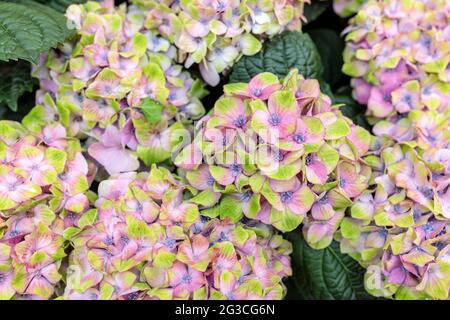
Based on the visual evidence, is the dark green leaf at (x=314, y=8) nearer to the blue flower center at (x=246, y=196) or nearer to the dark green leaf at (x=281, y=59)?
the dark green leaf at (x=281, y=59)

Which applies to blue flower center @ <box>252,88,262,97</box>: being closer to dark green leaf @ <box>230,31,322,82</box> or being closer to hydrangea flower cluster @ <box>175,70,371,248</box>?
hydrangea flower cluster @ <box>175,70,371,248</box>

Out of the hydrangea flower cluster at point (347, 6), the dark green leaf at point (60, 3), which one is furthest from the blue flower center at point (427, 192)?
the dark green leaf at point (60, 3)

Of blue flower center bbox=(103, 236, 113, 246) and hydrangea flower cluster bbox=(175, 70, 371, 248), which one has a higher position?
hydrangea flower cluster bbox=(175, 70, 371, 248)

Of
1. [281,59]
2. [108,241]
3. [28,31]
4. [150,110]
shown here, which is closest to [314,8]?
[281,59]

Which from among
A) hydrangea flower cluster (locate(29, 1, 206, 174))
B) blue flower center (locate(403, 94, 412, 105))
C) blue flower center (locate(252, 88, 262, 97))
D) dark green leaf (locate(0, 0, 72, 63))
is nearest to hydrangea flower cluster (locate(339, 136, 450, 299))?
blue flower center (locate(403, 94, 412, 105))

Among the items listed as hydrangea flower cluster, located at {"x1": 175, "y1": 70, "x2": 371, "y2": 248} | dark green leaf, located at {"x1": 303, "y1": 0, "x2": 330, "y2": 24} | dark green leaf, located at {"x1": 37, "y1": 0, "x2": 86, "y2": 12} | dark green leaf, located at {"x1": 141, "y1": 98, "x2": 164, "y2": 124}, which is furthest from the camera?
dark green leaf, located at {"x1": 303, "y1": 0, "x2": 330, "y2": 24}

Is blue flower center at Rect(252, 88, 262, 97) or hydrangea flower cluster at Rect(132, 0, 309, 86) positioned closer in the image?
blue flower center at Rect(252, 88, 262, 97)
